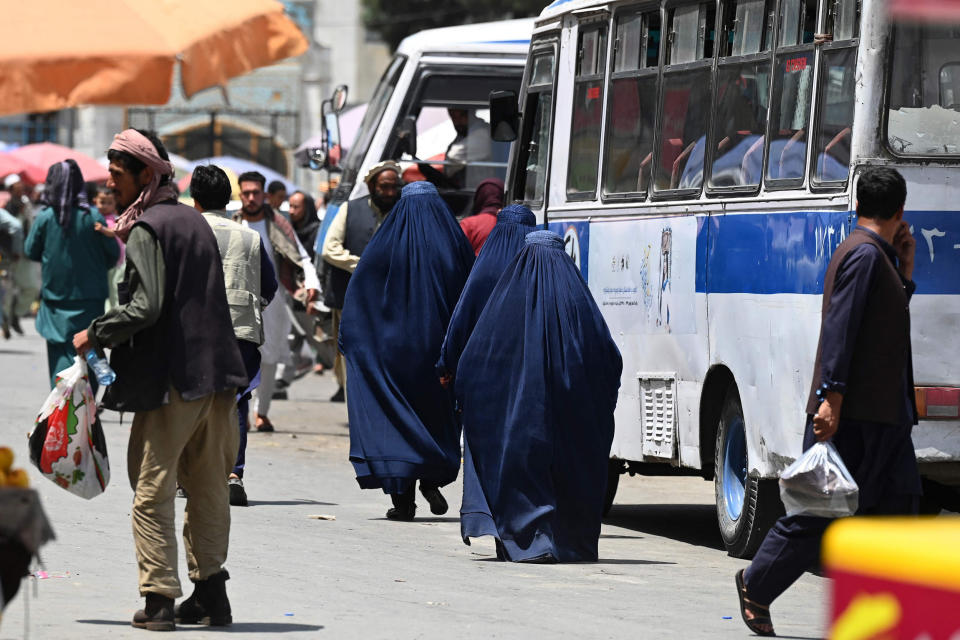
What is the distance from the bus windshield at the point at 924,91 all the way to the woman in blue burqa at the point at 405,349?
3.10m

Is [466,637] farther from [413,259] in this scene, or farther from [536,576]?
[413,259]

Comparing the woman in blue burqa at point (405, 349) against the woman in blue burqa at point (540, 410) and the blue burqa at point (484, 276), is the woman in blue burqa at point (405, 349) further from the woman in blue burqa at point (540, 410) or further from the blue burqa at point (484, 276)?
the woman in blue burqa at point (540, 410)

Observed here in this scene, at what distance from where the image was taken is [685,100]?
10.4m

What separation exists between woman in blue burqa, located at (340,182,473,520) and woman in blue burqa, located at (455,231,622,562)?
143cm

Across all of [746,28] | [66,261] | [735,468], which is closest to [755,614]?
[735,468]

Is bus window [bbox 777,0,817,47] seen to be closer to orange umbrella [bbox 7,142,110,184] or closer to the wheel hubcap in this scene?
the wheel hubcap

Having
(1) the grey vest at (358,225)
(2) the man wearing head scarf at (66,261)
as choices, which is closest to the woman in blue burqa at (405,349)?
(1) the grey vest at (358,225)

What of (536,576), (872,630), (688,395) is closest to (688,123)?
(688,395)

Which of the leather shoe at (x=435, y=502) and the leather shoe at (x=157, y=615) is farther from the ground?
the leather shoe at (x=157, y=615)

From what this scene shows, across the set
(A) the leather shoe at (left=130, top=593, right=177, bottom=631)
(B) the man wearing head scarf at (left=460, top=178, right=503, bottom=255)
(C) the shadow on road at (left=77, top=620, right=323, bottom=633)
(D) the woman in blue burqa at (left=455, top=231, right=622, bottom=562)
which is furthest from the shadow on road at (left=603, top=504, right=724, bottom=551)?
(A) the leather shoe at (left=130, top=593, right=177, bottom=631)

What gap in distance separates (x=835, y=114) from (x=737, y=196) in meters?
1.00

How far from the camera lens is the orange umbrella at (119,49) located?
24.2ft

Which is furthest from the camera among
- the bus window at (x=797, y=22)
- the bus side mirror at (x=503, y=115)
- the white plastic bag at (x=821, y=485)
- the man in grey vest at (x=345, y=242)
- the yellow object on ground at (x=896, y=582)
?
the man in grey vest at (x=345, y=242)

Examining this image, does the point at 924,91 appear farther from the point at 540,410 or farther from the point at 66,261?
the point at 66,261
